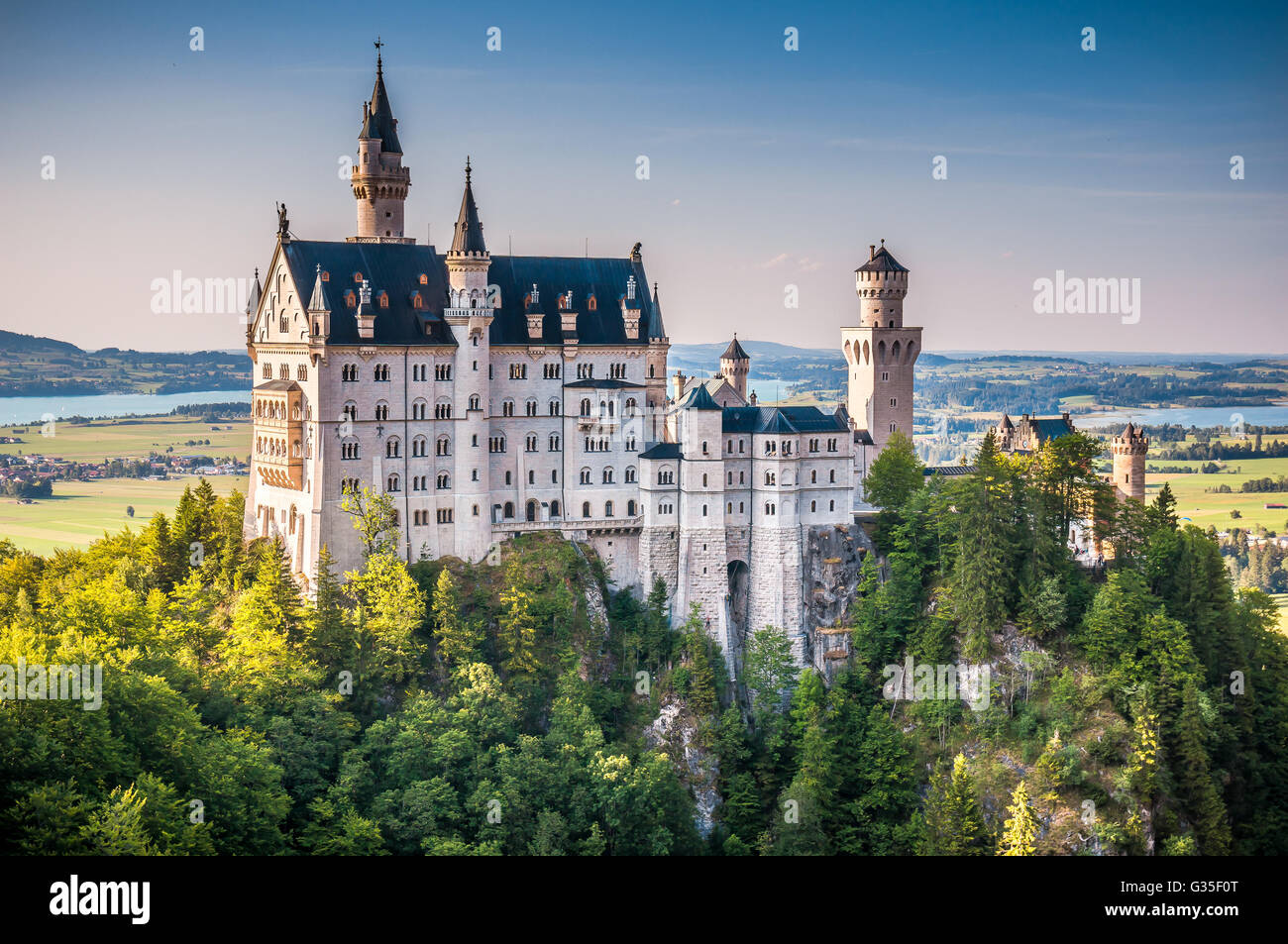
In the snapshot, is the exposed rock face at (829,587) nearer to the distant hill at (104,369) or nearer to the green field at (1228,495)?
the distant hill at (104,369)

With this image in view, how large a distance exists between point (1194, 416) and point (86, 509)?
443 ft

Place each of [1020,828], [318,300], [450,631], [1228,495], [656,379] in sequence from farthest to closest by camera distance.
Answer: [1228,495] → [656,379] → [318,300] → [450,631] → [1020,828]

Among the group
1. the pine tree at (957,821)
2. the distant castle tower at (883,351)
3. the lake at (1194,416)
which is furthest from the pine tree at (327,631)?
the lake at (1194,416)

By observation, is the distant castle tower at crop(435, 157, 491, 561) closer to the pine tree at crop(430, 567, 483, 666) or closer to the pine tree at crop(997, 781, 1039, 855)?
the pine tree at crop(430, 567, 483, 666)

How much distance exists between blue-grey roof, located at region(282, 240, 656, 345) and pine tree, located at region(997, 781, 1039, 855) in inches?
1387

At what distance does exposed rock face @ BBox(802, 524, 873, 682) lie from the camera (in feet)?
271

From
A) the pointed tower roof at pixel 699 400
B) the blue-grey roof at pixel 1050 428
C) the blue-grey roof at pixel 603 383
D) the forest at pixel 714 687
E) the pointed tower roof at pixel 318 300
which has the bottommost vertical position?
the forest at pixel 714 687

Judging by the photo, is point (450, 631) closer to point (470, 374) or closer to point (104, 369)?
point (470, 374)

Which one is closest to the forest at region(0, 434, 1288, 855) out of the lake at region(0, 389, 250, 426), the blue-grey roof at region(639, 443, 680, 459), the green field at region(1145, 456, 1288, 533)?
the blue-grey roof at region(639, 443, 680, 459)

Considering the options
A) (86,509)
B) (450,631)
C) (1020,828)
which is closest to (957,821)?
(1020,828)

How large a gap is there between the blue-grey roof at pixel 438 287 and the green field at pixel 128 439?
3258 centimetres

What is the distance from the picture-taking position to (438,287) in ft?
267

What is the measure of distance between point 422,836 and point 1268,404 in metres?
143

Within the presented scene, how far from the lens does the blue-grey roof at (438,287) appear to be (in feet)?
256
